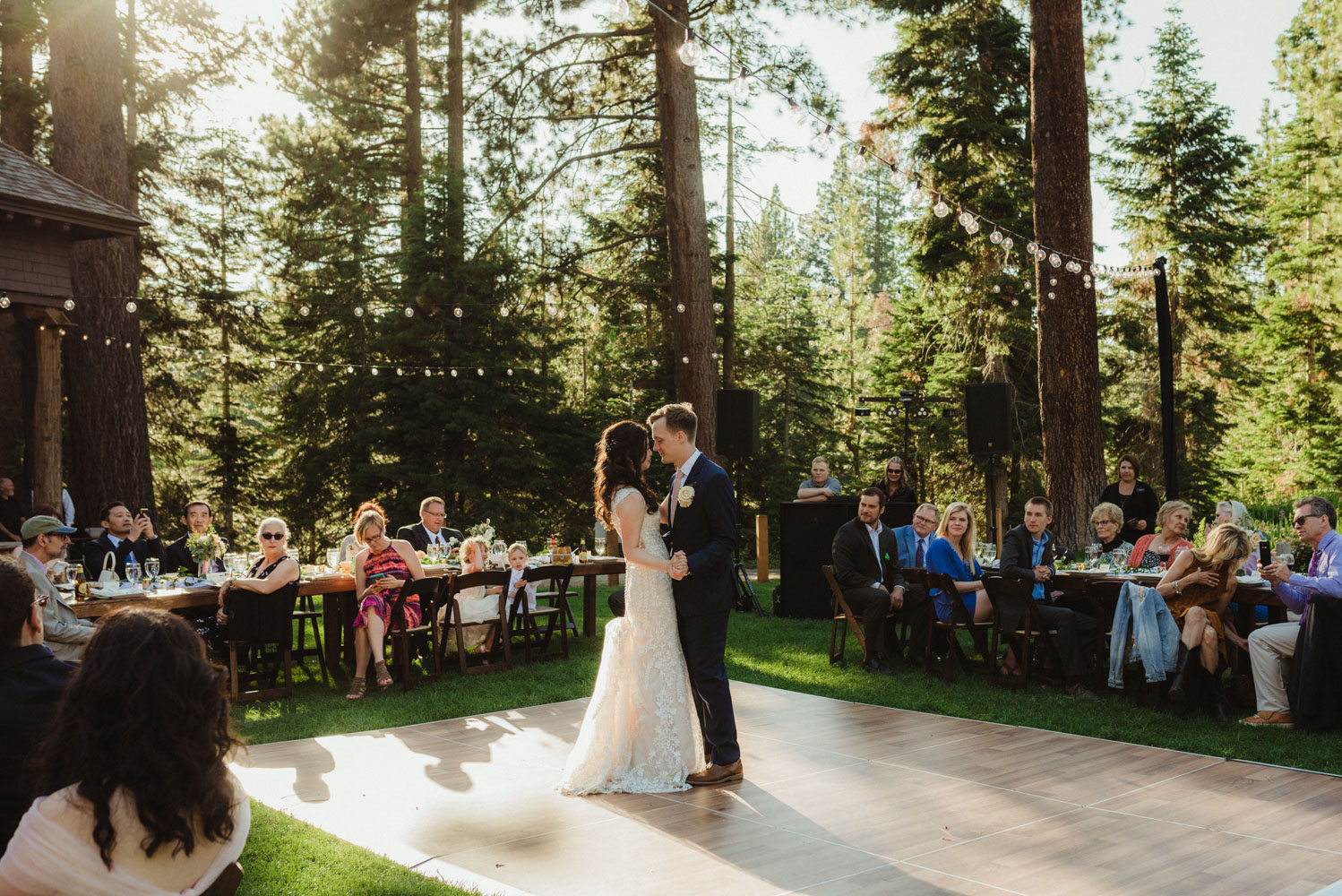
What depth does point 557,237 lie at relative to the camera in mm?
17844

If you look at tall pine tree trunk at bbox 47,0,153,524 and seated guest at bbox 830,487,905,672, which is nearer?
seated guest at bbox 830,487,905,672

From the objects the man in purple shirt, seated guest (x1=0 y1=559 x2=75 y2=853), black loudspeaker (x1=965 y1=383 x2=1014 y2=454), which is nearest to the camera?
seated guest (x1=0 y1=559 x2=75 y2=853)

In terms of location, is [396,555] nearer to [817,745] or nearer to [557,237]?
[817,745]

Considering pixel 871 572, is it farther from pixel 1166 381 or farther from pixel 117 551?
pixel 117 551

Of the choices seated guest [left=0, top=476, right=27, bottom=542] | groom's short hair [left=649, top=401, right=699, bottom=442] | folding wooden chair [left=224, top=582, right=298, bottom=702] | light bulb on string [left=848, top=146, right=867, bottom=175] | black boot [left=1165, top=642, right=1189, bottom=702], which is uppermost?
light bulb on string [left=848, top=146, right=867, bottom=175]

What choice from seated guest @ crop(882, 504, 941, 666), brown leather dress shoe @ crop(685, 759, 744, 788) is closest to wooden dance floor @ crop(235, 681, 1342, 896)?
brown leather dress shoe @ crop(685, 759, 744, 788)

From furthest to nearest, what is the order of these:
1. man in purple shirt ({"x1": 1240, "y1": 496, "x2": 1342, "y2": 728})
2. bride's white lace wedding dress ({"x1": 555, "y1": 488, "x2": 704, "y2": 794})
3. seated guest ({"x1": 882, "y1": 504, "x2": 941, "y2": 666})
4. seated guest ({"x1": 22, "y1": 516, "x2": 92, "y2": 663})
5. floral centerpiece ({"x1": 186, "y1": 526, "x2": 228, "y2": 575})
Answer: seated guest ({"x1": 882, "y1": 504, "x2": 941, "y2": 666}), floral centerpiece ({"x1": 186, "y1": 526, "x2": 228, "y2": 575}), man in purple shirt ({"x1": 1240, "y1": 496, "x2": 1342, "y2": 728}), seated guest ({"x1": 22, "y1": 516, "x2": 92, "y2": 663}), bride's white lace wedding dress ({"x1": 555, "y1": 488, "x2": 704, "y2": 794})

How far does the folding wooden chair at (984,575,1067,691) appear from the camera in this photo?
25.4ft

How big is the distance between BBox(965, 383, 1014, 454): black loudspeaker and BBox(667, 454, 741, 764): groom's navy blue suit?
23.8 ft

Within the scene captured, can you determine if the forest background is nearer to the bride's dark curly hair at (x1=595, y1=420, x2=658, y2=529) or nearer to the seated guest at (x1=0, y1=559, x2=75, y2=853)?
the bride's dark curly hair at (x1=595, y1=420, x2=658, y2=529)

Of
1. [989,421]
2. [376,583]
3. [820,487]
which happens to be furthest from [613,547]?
[376,583]

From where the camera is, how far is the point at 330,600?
8.76 metres

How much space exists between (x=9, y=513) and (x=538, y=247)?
30.3 ft

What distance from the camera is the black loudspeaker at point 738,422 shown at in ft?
45.0
